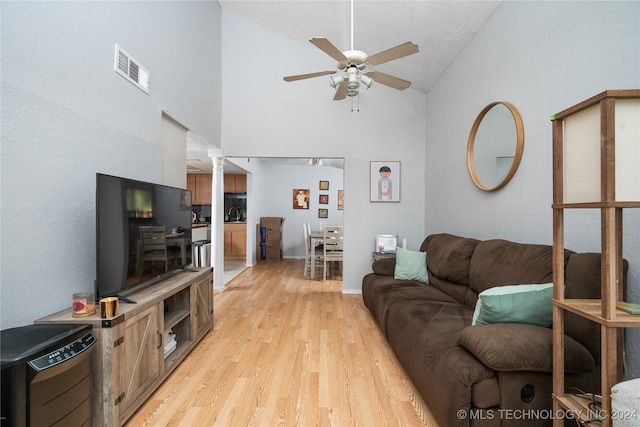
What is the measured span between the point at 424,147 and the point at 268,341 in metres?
3.41

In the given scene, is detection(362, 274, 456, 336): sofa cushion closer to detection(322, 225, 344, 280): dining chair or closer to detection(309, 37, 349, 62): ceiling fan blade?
detection(322, 225, 344, 280): dining chair

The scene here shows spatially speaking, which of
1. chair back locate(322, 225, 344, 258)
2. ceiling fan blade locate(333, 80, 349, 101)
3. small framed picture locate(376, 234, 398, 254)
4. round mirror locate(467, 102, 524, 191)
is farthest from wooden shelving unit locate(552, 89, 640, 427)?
chair back locate(322, 225, 344, 258)

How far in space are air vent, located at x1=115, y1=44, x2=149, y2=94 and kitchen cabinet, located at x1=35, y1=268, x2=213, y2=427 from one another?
5.12ft

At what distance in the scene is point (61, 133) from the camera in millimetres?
1673

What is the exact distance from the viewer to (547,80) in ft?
6.78

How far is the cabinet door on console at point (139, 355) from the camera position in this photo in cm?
163

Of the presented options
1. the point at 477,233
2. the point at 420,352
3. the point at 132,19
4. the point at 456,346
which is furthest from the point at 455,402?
the point at 132,19

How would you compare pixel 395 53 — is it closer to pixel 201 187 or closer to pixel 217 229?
pixel 217 229

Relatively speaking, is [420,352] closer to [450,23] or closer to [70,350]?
[70,350]

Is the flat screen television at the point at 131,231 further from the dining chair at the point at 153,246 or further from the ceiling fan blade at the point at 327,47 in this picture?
the ceiling fan blade at the point at 327,47

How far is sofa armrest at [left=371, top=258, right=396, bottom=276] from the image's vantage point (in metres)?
3.58

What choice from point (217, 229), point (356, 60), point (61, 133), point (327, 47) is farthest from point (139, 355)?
point (217, 229)

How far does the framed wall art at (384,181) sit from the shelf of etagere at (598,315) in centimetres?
325

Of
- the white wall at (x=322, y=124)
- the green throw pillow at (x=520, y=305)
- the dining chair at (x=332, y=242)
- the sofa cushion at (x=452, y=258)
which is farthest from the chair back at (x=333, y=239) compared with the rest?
the green throw pillow at (x=520, y=305)
